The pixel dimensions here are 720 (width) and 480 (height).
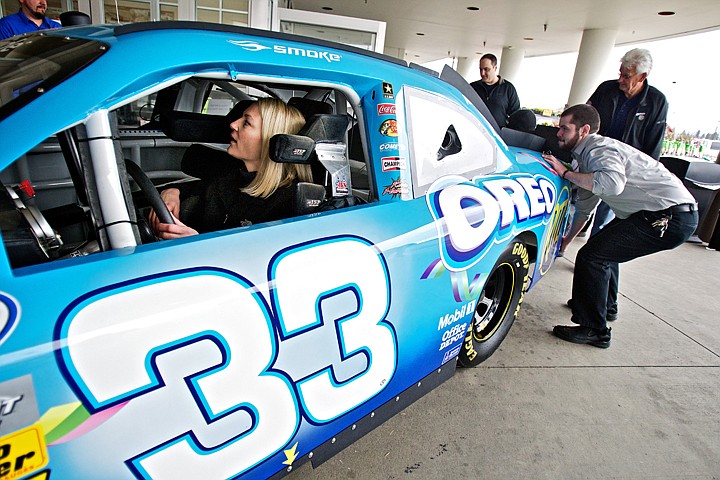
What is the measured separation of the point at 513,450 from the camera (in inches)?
80.1

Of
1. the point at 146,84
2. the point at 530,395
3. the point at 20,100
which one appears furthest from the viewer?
the point at 530,395

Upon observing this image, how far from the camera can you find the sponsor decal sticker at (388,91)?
5.40ft

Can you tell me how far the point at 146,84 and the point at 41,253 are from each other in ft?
1.59

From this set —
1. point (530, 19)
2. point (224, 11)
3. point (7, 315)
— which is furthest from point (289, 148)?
point (530, 19)

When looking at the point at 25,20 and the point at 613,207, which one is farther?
the point at 25,20

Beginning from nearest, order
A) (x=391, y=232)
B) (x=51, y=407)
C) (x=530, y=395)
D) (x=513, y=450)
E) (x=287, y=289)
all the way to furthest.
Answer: (x=51, y=407) → (x=287, y=289) → (x=391, y=232) → (x=513, y=450) → (x=530, y=395)

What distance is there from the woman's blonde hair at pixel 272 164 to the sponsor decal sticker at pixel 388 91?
15.3 inches

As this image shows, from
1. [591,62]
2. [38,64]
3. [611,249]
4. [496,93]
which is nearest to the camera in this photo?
[38,64]

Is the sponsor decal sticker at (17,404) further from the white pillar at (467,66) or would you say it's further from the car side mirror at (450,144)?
the white pillar at (467,66)

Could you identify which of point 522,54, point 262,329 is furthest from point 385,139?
point 522,54

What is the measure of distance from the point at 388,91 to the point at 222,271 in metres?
0.94

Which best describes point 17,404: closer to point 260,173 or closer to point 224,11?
point 260,173

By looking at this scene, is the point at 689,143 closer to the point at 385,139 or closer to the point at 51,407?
the point at 385,139

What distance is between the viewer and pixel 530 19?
1385cm
